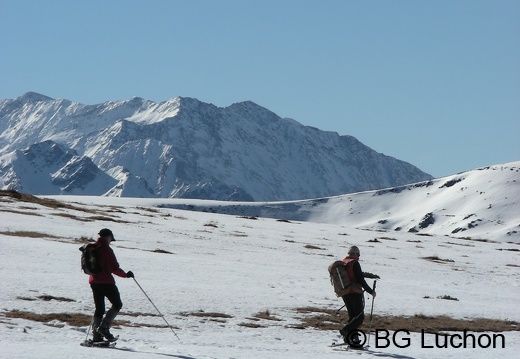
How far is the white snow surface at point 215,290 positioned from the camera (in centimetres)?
2034

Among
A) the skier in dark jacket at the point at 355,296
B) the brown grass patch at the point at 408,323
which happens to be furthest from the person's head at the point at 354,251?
the brown grass patch at the point at 408,323

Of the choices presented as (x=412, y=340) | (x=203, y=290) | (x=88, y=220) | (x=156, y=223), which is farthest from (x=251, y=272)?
(x=156, y=223)

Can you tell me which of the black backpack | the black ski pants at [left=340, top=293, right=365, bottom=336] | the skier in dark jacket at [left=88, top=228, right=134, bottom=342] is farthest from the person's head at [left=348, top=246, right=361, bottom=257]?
the black backpack

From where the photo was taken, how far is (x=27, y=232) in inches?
1751

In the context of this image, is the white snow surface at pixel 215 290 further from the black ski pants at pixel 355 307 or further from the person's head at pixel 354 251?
the person's head at pixel 354 251

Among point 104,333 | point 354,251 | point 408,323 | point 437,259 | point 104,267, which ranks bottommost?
point 104,333

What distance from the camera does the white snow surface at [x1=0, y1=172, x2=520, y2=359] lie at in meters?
20.3

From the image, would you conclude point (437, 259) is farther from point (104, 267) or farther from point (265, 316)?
point (104, 267)

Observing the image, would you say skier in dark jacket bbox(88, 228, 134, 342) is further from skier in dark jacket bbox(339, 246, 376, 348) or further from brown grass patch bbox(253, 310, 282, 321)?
brown grass patch bbox(253, 310, 282, 321)

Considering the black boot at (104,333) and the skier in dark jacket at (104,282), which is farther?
the skier in dark jacket at (104,282)

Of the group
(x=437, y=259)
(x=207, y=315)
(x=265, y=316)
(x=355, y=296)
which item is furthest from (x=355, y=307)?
(x=437, y=259)

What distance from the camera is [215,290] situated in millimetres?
29688

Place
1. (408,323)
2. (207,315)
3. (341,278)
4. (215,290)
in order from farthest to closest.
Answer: (215,290) < (408,323) < (207,315) < (341,278)

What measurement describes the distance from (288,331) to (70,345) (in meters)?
7.42
